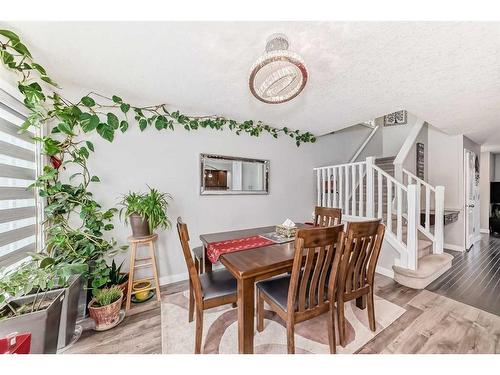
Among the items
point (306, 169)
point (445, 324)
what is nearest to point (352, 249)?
point (445, 324)

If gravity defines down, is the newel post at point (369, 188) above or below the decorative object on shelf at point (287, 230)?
above

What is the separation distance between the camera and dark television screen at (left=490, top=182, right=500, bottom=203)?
16.2ft

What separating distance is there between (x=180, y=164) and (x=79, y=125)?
3.52 ft

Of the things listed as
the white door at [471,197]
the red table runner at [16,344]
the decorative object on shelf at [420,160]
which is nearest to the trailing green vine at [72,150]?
the red table runner at [16,344]

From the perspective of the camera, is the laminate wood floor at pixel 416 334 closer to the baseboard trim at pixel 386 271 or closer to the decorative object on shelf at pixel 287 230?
the baseboard trim at pixel 386 271

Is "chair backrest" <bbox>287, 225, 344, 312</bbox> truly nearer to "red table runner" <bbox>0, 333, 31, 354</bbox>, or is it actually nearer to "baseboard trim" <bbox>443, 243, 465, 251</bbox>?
"red table runner" <bbox>0, 333, 31, 354</bbox>

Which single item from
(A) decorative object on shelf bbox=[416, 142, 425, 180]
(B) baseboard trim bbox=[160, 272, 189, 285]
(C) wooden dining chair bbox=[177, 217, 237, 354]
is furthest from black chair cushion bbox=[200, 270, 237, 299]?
(A) decorative object on shelf bbox=[416, 142, 425, 180]

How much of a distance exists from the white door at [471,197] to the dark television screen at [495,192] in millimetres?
1400

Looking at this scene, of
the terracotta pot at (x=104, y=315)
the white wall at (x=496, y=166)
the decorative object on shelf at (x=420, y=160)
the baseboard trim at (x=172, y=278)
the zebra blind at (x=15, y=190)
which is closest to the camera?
the zebra blind at (x=15, y=190)

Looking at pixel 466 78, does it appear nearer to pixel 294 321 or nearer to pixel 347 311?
pixel 347 311

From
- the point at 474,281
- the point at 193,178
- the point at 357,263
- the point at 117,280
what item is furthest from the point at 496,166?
the point at 117,280

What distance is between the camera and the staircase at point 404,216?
238 cm

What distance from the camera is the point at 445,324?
1.71m
